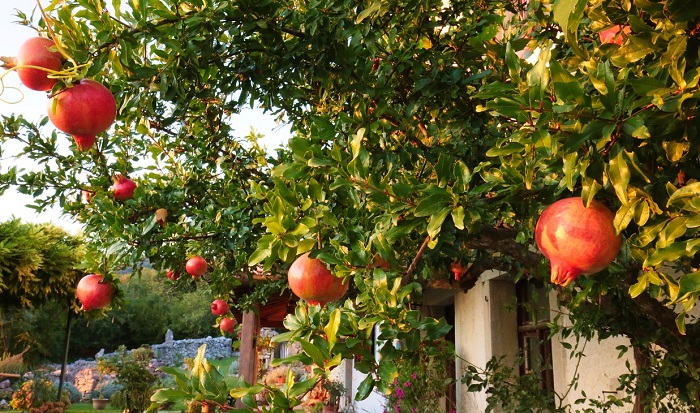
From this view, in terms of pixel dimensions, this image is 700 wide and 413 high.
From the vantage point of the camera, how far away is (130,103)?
67.6 inches

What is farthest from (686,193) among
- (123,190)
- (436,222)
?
(123,190)

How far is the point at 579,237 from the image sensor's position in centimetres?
109

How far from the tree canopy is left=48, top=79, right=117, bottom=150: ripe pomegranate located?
4 cm

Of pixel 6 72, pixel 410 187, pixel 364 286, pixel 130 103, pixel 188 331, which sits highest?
pixel 188 331

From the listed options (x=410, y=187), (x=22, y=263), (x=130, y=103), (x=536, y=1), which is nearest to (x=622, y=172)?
(x=410, y=187)

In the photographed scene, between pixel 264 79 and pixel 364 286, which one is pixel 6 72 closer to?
pixel 264 79

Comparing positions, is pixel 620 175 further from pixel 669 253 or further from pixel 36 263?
pixel 36 263

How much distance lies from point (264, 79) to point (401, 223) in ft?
2.47

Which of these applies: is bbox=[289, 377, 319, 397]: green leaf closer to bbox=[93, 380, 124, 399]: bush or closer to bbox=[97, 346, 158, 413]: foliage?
bbox=[97, 346, 158, 413]: foliage

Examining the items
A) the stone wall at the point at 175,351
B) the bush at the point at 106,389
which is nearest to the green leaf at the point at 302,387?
the bush at the point at 106,389

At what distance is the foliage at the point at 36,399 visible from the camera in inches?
400

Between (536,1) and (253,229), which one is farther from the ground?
(536,1)

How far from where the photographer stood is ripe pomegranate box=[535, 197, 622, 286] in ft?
3.57

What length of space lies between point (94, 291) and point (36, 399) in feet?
32.2
